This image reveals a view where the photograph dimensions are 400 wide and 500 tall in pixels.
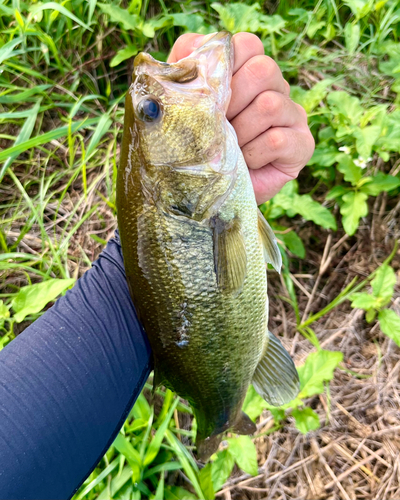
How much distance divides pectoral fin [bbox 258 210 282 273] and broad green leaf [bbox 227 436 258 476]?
1.01 m

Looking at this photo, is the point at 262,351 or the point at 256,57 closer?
the point at 256,57

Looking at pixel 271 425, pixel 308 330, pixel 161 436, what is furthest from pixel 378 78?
pixel 161 436

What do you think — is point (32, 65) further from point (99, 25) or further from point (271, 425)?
point (271, 425)

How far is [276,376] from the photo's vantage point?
1.71 metres

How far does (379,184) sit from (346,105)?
53 centimetres

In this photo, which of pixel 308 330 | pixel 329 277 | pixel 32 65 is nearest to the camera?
pixel 308 330

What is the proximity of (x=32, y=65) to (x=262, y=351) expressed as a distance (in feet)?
8.92

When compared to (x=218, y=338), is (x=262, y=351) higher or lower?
lower

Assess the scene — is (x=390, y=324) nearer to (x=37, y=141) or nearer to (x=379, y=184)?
(x=379, y=184)

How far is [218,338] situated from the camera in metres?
1.45

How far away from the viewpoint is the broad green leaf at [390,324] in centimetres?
209

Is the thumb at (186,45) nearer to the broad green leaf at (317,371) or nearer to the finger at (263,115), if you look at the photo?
the finger at (263,115)

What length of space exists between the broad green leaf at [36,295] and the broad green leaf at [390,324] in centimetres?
184

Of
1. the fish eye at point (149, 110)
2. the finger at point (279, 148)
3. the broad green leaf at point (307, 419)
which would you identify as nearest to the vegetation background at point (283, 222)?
the broad green leaf at point (307, 419)
